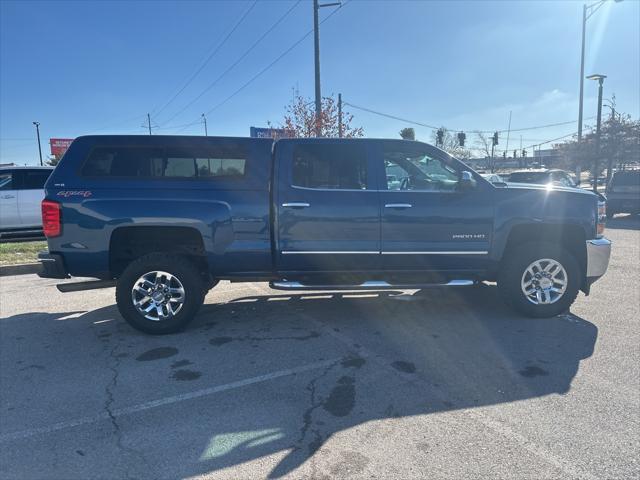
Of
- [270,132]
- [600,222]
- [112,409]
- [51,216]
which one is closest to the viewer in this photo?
[112,409]

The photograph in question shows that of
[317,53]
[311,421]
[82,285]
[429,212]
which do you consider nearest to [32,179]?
[82,285]

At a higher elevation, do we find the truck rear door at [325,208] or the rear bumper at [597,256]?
the truck rear door at [325,208]

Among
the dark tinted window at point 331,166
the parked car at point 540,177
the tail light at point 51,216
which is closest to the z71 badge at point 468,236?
the dark tinted window at point 331,166

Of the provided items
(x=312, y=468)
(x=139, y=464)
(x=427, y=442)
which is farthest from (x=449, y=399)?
(x=139, y=464)

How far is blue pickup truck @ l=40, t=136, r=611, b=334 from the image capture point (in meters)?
4.85

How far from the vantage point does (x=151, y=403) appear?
3555mm

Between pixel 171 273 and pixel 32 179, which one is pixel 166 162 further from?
pixel 32 179

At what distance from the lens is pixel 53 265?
4867 millimetres

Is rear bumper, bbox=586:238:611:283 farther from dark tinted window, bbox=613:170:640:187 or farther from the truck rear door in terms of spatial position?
dark tinted window, bbox=613:170:640:187

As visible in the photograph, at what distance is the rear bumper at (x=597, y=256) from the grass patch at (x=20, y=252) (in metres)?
9.14

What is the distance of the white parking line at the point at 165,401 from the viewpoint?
3167 millimetres

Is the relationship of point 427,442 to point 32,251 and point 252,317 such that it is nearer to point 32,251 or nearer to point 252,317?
point 252,317

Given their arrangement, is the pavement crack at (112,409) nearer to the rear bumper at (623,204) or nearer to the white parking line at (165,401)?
the white parking line at (165,401)

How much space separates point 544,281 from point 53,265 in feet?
17.5
